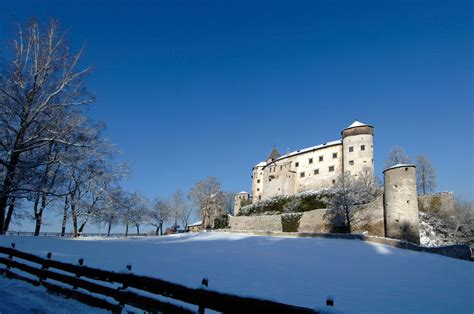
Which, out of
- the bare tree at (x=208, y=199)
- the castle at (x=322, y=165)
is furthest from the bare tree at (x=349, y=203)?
the bare tree at (x=208, y=199)

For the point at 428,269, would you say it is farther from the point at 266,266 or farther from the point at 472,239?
the point at 472,239

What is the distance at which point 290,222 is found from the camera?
4634 cm

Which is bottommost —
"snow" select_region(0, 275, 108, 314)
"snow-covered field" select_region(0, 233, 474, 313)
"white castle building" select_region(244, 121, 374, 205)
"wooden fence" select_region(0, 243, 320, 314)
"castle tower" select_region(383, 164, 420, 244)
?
"snow-covered field" select_region(0, 233, 474, 313)

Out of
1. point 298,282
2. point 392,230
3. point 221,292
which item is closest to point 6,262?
point 221,292

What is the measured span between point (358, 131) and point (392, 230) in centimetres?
2170

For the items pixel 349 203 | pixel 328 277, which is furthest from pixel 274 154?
pixel 328 277

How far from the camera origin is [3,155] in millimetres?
15773

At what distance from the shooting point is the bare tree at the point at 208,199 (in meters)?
63.5

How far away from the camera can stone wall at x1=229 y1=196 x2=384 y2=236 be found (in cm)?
3841

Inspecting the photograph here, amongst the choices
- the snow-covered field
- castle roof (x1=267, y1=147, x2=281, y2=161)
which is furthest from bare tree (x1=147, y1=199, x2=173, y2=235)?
the snow-covered field

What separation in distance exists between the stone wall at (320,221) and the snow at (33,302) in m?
36.7

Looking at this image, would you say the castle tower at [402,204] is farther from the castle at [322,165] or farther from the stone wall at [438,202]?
the castle at [322,165]

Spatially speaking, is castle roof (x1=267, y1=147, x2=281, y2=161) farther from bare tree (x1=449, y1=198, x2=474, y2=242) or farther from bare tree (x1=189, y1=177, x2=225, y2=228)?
bare tree (x1=449, y1=198, x2=474, y2=242)

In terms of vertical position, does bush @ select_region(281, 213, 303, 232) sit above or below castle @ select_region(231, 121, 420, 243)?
below
